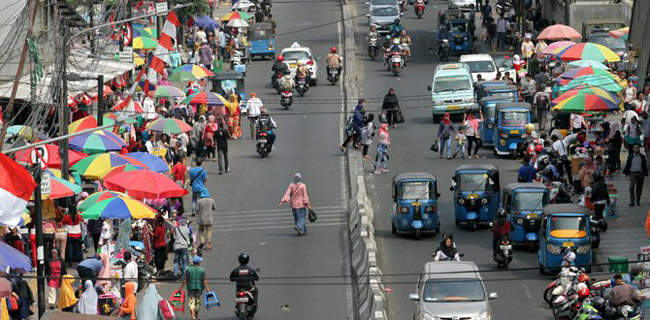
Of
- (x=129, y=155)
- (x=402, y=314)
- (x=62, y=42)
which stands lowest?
(x=402, y=314)

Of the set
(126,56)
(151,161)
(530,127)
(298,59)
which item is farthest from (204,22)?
(151,161)

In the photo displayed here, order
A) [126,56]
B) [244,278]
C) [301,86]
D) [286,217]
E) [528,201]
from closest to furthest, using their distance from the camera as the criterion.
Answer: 1. [244,278]
2. [528,201]
3. [286,217]
4. [126,56]
5. [301,86]

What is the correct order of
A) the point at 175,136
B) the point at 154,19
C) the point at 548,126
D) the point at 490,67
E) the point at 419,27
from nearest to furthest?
the point at 175,136
the point at 548,126
the point at 490,67
the point at 154,19
the point at 419,27

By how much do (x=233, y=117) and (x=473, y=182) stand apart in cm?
1482

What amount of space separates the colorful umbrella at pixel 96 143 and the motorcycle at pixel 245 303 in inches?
340

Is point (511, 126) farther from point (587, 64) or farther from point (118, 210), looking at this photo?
point (118, 210)

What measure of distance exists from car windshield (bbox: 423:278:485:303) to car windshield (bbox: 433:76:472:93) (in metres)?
25.0

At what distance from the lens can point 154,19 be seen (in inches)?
2768

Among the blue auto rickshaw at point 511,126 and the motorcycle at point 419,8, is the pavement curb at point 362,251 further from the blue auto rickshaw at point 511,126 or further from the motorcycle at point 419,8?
the motorcycle at point 419,8

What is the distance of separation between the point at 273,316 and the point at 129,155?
308 inches

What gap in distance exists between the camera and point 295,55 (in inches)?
2665

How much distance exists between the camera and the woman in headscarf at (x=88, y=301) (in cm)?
3262

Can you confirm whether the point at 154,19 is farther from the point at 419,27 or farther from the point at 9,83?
the point at 9,83

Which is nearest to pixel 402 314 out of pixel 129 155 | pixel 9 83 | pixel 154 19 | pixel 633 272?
pixel 633 272
